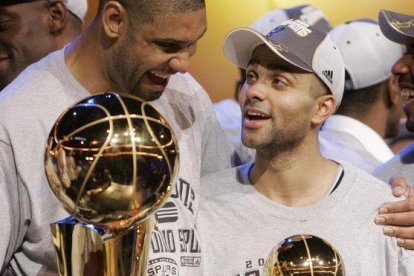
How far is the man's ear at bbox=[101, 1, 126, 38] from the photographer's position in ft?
6.05

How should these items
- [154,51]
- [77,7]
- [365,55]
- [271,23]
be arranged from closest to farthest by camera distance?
[154,51], [77,7], [365,55], [271,23]

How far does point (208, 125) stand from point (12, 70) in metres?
0.77

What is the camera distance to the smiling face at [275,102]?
79.0 inches

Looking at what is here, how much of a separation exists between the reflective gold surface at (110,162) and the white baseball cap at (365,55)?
6.81 ft

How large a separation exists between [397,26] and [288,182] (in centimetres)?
66

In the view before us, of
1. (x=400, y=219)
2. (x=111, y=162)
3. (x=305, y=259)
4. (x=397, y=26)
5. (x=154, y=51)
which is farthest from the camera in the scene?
(x=397, y=26)

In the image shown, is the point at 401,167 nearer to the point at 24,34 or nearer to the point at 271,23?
the point at 271,23

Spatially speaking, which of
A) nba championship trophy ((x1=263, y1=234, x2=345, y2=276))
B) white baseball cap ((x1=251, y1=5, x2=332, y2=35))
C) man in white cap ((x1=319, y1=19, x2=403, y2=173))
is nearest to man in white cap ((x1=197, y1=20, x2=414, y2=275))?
nba championship trophy ((x1=263, y1=234, x2=345, y2=276))

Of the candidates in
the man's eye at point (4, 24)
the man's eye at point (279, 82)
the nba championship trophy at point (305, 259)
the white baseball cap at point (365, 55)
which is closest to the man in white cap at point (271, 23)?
the white baseball cap at point (365, 55)

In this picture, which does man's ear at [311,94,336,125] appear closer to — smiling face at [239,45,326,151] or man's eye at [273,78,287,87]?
smiling face at [239,45,326,151]

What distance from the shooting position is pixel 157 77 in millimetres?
1816

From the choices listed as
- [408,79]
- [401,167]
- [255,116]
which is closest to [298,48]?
[255,116]

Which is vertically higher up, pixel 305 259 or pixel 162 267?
pixel 305 259

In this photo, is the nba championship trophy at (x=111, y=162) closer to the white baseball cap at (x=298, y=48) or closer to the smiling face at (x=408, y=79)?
the white baseball cap at (x=298, y=48)
